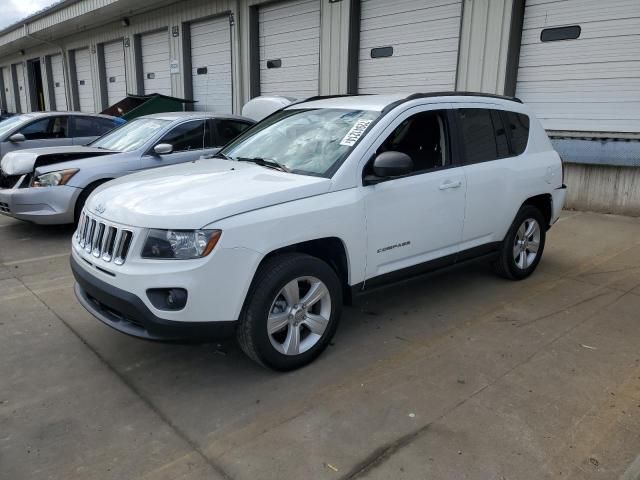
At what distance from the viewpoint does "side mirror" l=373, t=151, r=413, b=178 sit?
Answer: 3504 millimetres

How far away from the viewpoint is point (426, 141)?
4.31 m

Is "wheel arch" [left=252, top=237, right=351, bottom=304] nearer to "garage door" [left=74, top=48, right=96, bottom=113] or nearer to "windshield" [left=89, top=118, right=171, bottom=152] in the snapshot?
"windshield" [left=89, top=118, right=171, bottom=152]

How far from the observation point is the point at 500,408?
9.83 ft

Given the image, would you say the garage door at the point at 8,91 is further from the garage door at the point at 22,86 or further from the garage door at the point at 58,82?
the garage door at the point at 58,82

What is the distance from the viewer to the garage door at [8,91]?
31.6 m

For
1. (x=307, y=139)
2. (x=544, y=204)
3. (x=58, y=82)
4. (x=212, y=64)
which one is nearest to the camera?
(x=307, y=139)

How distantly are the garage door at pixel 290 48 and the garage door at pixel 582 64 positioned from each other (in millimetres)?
5150

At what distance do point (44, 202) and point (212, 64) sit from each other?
1013 cm

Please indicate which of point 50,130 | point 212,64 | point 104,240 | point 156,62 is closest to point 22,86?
point 156,62

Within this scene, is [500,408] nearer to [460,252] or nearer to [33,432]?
[460,252]

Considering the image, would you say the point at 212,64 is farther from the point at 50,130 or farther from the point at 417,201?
the point at 417,201

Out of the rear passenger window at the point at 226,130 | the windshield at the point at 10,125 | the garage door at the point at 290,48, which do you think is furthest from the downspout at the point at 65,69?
the rear passenger window at the point at 226,130

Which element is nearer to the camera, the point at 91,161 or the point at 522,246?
the point at 522,246

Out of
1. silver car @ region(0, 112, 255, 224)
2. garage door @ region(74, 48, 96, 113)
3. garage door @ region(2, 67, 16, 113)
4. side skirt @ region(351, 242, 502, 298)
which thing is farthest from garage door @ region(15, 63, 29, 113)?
side skirt @ region(351, 242, 502, 298)
